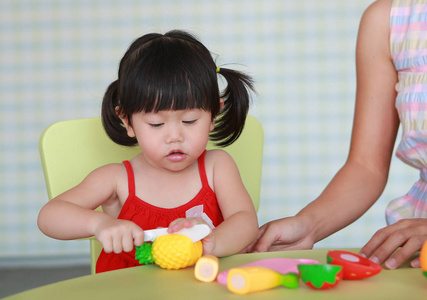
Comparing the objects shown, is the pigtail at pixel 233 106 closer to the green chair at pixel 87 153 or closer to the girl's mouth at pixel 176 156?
the green chair at pixel 87 153

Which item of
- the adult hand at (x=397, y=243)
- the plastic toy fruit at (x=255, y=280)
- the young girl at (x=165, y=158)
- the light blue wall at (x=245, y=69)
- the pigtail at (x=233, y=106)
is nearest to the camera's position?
the plastic toy fruit at (x=255, y=280)

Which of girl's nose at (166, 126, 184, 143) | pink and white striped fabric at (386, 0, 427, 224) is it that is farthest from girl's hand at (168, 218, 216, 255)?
pink and white striped fabric at (386, 0, 427, 224)

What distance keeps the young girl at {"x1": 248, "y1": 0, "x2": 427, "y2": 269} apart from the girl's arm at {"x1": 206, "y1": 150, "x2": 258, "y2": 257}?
0.05 meters

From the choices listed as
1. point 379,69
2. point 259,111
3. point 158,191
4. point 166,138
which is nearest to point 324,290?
point 166,138

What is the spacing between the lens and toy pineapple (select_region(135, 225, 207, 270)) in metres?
0.67

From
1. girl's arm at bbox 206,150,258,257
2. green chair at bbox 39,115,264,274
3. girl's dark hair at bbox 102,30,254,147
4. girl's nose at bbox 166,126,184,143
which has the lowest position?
girl's arm at bbox 206,150,258,257

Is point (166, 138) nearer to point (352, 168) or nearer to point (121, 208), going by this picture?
point (121, 208)

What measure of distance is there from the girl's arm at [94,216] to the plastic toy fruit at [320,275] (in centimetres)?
23

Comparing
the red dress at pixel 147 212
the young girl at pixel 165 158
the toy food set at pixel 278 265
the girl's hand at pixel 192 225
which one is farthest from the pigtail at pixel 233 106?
the toy food set at pixel 278 265

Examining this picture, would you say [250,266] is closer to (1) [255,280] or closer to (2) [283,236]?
(1) [255,280]

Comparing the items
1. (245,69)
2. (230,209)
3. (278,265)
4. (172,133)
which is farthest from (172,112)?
(245,69)

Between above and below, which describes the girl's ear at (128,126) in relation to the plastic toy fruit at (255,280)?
above

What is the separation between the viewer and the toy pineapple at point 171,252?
675mm

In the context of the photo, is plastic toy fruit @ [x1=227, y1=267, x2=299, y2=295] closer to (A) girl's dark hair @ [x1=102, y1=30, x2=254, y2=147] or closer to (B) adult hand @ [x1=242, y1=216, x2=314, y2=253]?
(B) adult hand @ [x1=242, y1=216, x2=314, y2=253]
